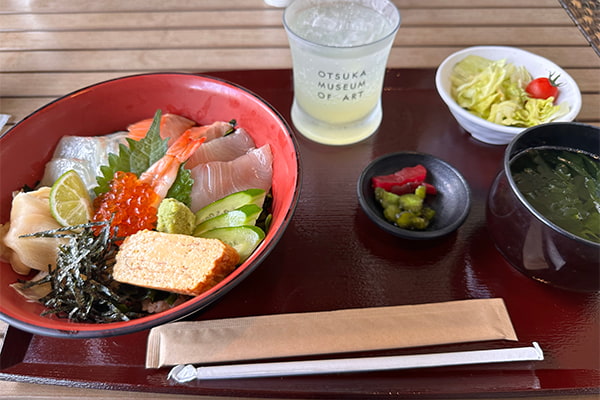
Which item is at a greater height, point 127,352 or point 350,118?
point 350,118

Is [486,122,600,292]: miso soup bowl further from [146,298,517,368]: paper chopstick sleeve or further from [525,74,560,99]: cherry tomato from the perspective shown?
[525,74,560,99]: cherry tomato

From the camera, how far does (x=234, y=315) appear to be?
0.96m

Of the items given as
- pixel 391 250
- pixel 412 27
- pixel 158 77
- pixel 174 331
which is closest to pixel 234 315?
pixel 174 331

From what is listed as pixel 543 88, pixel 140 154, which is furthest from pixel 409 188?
pixel 140 154

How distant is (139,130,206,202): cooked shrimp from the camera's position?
1052 mm

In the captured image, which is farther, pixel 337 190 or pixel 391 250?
pixel 337 190

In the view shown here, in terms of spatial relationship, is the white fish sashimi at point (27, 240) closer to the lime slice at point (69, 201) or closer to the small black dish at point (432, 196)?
the lime slice at point (69, 201)

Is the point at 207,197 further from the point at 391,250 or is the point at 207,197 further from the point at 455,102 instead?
the point at 455,102

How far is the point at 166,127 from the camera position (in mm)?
1189

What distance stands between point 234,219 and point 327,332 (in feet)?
1.03

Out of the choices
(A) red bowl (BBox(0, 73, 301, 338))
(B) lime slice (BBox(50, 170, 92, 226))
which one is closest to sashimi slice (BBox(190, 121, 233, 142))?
(A) red bowl (BBox(0, 73, 301, 338))

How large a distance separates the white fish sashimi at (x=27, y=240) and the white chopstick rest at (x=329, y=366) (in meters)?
0.38

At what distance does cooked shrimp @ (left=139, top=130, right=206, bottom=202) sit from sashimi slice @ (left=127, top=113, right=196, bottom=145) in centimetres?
4

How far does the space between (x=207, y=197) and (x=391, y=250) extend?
470 mm
